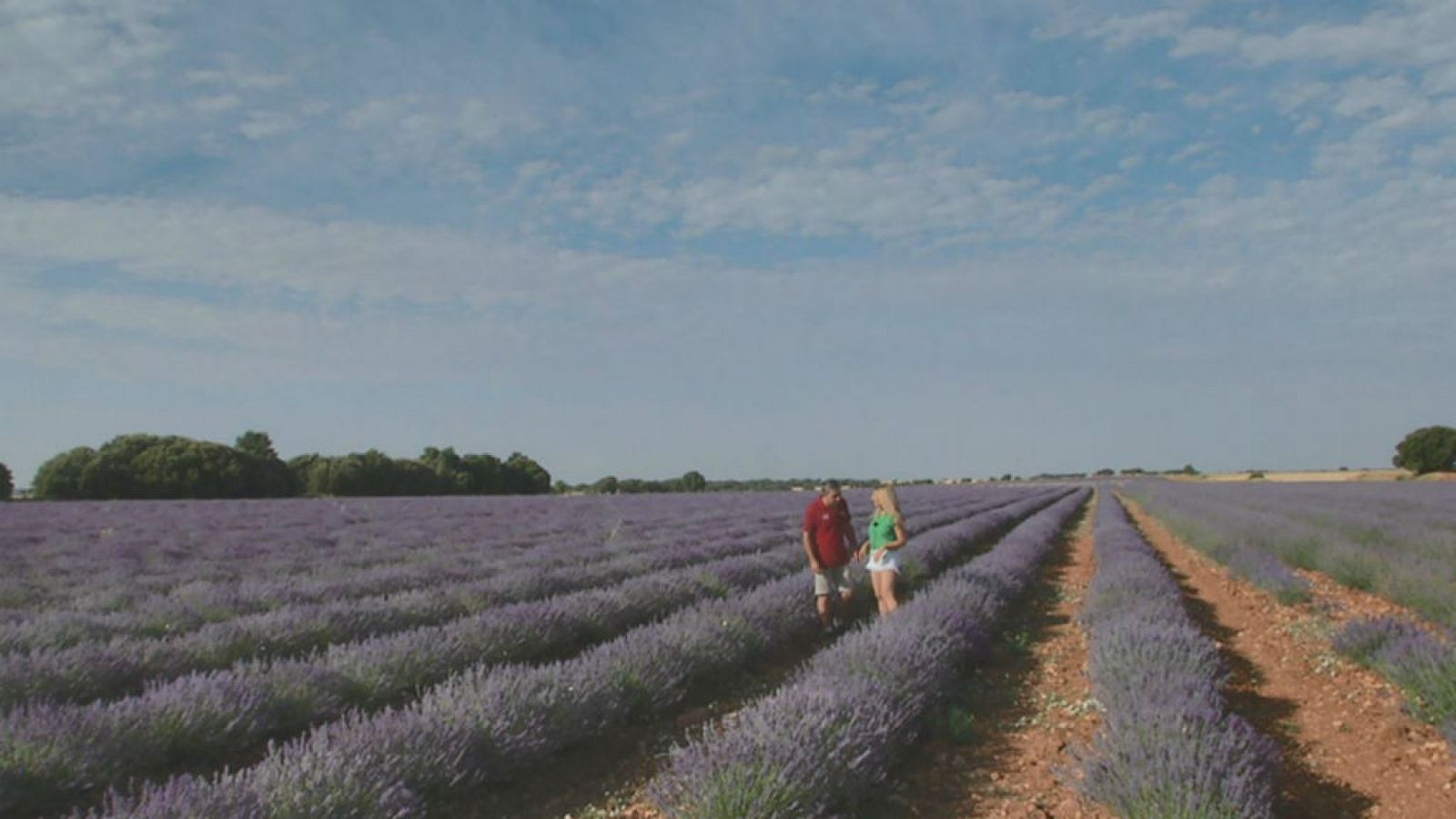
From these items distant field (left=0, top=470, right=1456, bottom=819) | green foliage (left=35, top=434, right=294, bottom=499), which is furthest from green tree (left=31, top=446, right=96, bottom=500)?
distant field (left=0, top=470, right=1456, bottom=819)

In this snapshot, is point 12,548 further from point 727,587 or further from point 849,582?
point 849,582

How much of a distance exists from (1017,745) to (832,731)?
142 centimetres

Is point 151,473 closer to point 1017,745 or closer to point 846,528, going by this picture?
point 846,528

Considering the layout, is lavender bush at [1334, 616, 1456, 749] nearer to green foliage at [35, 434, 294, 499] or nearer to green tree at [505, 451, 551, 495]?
green foliage at [35, 434, 294, 499]

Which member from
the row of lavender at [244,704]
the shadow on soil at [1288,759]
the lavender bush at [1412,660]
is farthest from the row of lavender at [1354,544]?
the row of lavender at [244,704]

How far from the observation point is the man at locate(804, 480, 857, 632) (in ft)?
24.3

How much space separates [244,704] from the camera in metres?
4.40

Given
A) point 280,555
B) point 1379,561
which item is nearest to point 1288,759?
point 1379,561

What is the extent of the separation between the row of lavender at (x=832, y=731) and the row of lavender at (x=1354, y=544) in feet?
15.6

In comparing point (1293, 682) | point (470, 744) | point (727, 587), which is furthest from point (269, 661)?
point (1293, 682)

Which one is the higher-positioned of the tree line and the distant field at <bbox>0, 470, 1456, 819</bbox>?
the tree line

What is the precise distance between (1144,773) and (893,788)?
107 cm

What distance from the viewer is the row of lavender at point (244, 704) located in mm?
3639

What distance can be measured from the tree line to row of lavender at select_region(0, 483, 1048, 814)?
40.8 metres
